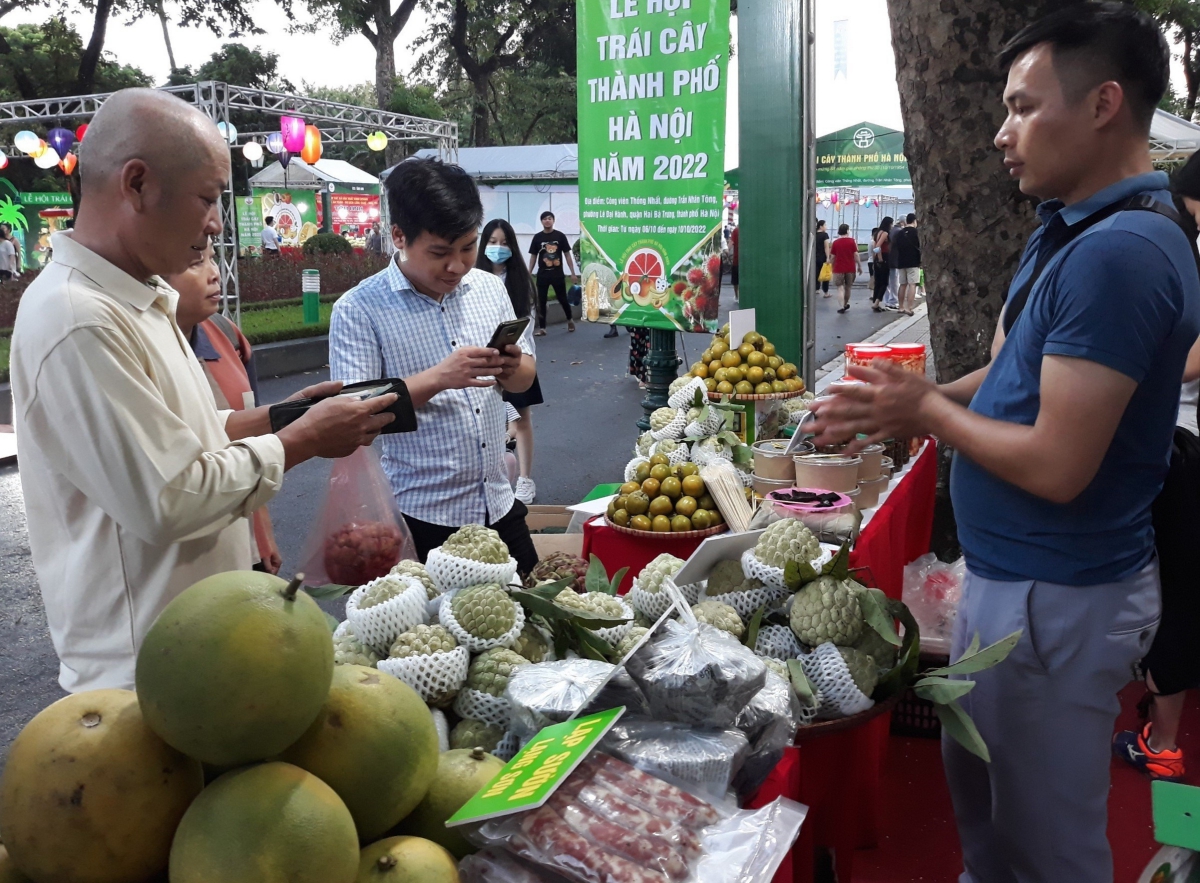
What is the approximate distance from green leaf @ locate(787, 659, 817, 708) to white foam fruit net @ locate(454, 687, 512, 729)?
59 centimetres

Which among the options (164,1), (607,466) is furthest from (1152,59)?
(164,1)

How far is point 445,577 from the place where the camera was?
74.8 inches

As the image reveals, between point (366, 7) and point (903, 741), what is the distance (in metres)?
32.7

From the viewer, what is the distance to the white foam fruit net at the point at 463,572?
1.86 meters

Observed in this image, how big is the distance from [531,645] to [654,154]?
3806 millimetres

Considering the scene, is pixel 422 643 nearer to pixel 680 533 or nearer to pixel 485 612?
pixel 485 612

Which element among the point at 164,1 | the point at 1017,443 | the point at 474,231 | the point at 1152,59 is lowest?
the point at 1017,443

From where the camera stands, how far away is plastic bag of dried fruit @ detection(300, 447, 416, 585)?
2775 millimetres

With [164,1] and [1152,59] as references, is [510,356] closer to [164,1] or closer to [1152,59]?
[1152,59]

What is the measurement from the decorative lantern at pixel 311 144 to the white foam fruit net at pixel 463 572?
1525 cm

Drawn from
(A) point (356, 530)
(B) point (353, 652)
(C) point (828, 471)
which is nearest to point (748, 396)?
(C) point (828, 471)

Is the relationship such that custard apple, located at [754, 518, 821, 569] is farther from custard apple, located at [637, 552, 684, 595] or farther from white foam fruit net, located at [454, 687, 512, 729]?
white foam fruit net, located at [454, 687, 512, 729]

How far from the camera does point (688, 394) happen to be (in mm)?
3982

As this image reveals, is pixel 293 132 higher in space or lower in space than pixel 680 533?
higher
